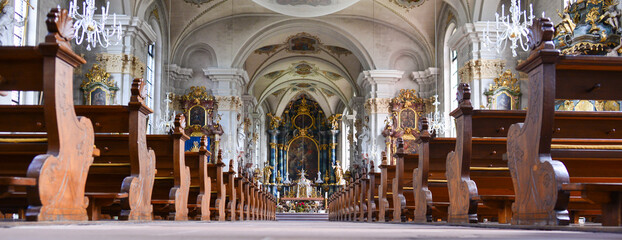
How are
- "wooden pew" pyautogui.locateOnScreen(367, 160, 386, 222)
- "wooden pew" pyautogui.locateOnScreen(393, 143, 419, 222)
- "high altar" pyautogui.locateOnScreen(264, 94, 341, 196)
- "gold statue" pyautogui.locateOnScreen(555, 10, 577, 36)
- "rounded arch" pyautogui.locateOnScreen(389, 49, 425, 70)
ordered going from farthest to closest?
"high altar" pyautogui.locateOnScreen(264, 94, 341, 196) → "rounded arch" pyautogui.locateOnScreen(389, 49, 425, 70) → "gold statue" pyautogui.locateOnScreen(555, 10, 577, 36) → "wooden pew" pyautogui.locateOnScreen(367, 160, 386, 222) → "wooden pew" pyautogui.locateOnScreen(393, 143, 419, 222)

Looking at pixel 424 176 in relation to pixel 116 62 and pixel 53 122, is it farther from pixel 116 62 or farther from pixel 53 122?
pixel 116 62

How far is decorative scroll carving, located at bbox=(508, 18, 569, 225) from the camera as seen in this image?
308 cm

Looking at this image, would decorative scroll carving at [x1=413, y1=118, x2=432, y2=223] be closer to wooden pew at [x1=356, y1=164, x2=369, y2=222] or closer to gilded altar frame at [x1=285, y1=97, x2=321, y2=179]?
wooden pew at [x1=356, y1=164, x2=369, y2=222]

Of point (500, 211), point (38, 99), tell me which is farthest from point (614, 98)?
point (38, 99)

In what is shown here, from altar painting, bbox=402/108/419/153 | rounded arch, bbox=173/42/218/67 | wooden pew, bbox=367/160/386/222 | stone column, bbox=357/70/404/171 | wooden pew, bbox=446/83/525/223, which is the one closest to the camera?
wooden pew, bbox=446/83/525/223

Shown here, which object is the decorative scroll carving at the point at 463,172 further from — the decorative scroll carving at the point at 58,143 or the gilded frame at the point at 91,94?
the gilded frame at the point at 91,94

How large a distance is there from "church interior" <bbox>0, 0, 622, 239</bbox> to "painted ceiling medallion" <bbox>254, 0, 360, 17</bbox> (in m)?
0.07

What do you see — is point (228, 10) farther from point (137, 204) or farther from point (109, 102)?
point (137, 204)

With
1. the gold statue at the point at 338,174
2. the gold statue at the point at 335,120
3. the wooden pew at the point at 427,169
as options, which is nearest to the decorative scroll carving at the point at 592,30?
the wooden pew at the point at 427,169

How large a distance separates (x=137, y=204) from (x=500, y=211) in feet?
8.45

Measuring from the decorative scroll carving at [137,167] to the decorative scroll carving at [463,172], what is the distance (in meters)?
2.26

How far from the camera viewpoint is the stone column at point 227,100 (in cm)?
1972

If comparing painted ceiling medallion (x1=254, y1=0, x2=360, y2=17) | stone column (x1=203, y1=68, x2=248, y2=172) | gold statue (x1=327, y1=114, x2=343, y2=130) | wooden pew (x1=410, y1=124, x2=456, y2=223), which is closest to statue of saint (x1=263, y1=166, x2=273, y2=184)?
gold statue (x1=327, y1=114, x2=343, y2=130)

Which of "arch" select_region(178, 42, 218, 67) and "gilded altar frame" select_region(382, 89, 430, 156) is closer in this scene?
"gilded altar frame" select_region(382, 89, 430, 156)
